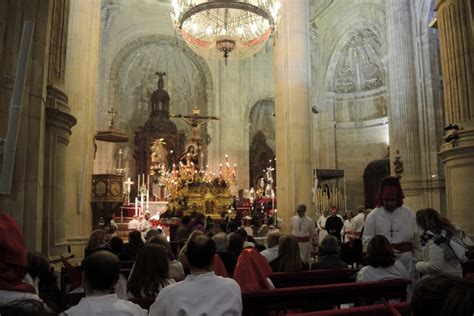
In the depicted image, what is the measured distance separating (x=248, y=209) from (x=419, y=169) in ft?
25.5

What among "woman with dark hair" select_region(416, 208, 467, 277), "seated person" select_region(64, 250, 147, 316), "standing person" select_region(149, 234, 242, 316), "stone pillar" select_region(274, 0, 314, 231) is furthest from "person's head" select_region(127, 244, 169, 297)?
"stone pillar" select_region(274, 0, 314, 231)

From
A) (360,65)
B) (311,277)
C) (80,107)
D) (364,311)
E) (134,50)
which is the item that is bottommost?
(311,277)

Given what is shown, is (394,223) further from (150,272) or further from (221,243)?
(150,272)

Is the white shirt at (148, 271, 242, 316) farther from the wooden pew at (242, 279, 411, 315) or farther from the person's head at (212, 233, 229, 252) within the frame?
the person's head at (212, 233, 229, 252)

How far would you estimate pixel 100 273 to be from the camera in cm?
226

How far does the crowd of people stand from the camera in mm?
1480

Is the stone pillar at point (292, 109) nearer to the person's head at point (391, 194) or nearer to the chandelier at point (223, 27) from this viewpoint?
the chandelier at point (223, 27)

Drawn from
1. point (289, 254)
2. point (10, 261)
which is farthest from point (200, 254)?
point (289, 254)

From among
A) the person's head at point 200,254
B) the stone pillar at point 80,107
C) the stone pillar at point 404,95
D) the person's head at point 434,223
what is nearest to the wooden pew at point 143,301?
the person's head at point 200,254

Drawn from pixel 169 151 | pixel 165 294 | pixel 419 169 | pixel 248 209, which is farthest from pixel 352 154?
pixel 165 294

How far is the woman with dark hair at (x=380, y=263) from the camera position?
403 cm

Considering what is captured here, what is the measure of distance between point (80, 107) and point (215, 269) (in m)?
7.75

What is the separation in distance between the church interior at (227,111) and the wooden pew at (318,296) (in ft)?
6.73

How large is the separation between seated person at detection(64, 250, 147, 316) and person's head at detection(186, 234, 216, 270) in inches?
16.2
